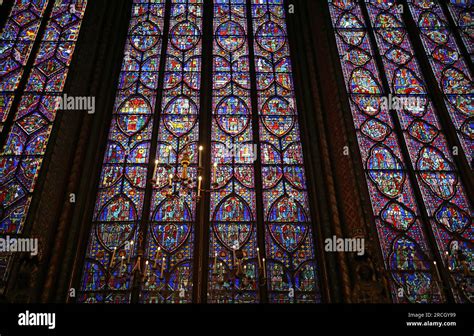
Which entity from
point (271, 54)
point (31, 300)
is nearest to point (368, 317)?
point (31, 300)

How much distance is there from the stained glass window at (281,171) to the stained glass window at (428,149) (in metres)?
2.42

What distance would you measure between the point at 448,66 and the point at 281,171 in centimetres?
519

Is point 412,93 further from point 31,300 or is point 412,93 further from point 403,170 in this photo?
point 31,300

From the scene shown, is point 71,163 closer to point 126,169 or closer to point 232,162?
point 126,169

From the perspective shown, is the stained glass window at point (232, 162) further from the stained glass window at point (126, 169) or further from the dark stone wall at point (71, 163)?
the dark stone wall at point (71, 163)

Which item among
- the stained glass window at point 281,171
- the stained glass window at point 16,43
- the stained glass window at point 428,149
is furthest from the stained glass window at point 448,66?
the stained glass window at point 16,43

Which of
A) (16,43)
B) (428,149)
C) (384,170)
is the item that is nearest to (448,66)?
(428,149)

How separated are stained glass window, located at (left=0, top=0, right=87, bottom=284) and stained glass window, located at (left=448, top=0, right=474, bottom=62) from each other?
9.74 metres

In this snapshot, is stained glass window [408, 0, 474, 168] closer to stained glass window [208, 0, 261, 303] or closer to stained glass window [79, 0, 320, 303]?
stained glass window [79, 0, 320, 303]

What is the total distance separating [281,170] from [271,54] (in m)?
3.46

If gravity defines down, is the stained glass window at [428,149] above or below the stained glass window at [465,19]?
below

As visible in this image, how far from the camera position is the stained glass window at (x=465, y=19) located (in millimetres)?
12297

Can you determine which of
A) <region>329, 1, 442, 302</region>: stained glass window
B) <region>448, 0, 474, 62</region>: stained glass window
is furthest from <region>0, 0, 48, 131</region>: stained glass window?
<region>448, 0, 474, 62</region>: stained glass window

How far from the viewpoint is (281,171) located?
10.2 metres
